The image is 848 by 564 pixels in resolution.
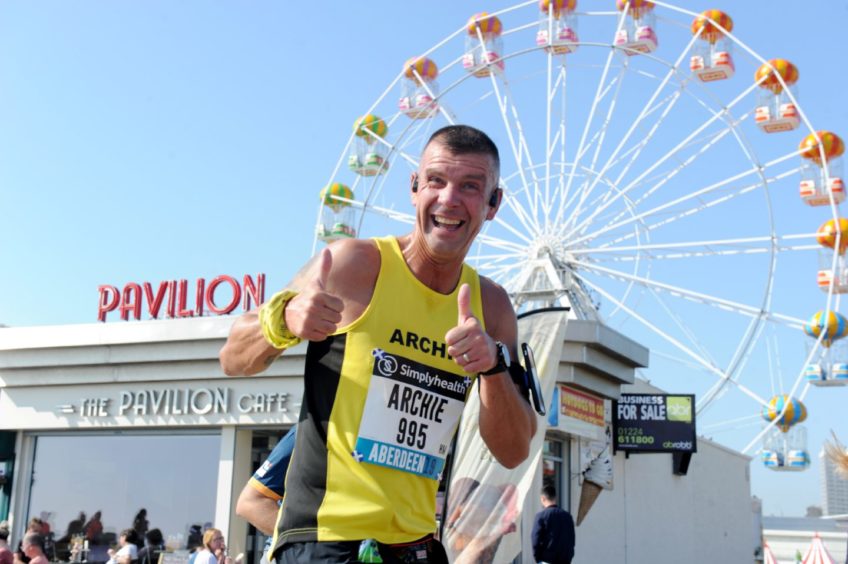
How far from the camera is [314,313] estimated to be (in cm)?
217

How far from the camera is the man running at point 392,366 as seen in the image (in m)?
2.25

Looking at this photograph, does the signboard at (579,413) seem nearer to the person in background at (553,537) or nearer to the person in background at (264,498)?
the person in background at (553,537)

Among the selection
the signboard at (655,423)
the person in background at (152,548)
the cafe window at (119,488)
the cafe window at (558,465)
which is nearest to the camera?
the person in background at (152,548)

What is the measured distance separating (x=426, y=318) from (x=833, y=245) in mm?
21081

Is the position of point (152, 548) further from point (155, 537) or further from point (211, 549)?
point (211, 549)

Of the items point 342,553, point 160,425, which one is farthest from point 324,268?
point 160,425

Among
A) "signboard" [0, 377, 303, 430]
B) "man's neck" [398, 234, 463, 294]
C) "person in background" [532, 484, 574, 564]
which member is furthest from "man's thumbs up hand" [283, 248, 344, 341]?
"signboard" [0, 377, 303, 430]

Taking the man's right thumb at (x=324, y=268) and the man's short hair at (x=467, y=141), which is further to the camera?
the man's short hair at (x=467, y=141)

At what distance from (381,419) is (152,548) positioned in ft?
48.7

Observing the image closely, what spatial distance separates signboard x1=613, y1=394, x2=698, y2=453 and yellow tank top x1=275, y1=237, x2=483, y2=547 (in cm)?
1699

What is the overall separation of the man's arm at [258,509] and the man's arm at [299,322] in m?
0.81

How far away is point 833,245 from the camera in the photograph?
21562mm

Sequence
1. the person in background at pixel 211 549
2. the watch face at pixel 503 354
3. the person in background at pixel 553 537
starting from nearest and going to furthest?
the watch face at pixel 503 354 < the person in background at pixel 553 537 < the person in background at pixel 211 549

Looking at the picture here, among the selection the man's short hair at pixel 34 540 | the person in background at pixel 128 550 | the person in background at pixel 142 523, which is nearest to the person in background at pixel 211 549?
the person in background at pixel 128 550
